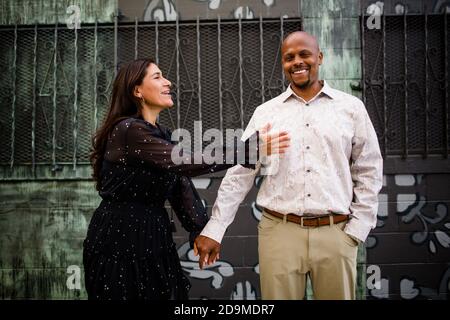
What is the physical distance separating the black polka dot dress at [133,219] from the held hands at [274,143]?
114mm

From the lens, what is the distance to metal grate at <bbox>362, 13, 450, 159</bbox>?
5.12 m

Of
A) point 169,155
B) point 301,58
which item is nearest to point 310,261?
point 169,155

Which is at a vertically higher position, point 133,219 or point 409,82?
point 409,82

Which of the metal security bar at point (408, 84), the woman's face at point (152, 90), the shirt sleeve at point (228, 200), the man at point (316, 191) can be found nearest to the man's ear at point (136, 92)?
the woman's face at point (152, 90)

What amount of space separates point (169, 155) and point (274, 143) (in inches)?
23.5

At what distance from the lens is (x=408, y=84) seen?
514 centimetres

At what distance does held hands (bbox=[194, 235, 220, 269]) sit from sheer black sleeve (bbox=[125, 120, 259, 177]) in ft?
1.81

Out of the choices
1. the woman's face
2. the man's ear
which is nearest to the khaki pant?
the woman's face

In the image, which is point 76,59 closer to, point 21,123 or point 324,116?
point 21,123

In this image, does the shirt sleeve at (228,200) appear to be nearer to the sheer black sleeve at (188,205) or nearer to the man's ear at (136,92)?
the sheer black sleeve at (188,205)

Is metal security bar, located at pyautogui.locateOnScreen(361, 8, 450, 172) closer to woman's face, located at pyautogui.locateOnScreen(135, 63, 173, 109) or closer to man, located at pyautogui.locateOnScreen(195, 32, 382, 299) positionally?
man, located at pyautogui.locateOnScreen(195, 32, 382, 299)

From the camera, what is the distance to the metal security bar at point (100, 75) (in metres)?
5.17

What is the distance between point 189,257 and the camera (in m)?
5.13

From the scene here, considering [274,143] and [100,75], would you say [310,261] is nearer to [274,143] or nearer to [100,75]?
[274,143]
